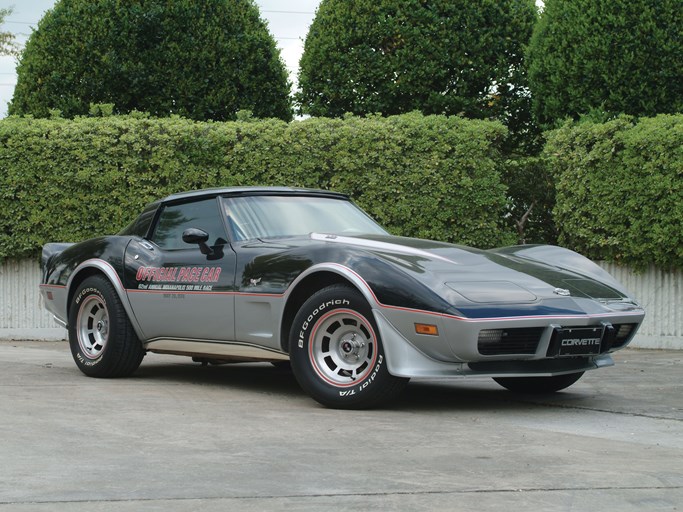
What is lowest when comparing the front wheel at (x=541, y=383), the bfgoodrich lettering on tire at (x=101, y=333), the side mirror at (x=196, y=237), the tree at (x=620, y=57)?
the front wheel at (x=541, y=383)

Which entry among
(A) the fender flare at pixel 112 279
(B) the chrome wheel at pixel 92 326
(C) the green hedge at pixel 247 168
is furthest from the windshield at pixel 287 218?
(C) the green hedge at pixel 247 168

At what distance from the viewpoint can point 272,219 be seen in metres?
7.59

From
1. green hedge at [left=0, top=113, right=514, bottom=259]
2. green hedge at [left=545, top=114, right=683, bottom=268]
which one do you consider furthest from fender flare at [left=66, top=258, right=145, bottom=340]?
green hedge at [left=545, top=114, right=683, bottom=268]

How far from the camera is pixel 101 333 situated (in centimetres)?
823

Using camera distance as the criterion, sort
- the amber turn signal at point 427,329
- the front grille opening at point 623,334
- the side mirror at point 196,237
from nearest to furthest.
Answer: the amber turn signal at point 427,329, the front grille opening at point 623,334, the side mirror at point 196,237

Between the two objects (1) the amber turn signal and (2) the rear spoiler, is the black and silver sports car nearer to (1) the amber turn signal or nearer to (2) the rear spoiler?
(1) the amber turn signal

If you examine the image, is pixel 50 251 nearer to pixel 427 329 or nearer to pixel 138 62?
pixel 427 329

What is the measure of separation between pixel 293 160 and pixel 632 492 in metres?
8.52

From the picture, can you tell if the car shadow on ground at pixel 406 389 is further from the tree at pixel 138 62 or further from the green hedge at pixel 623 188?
the tree at pixel 138 62

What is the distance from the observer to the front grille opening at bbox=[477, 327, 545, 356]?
6070 mm

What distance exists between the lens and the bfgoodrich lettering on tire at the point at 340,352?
20.5ft

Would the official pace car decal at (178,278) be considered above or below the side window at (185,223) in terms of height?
below

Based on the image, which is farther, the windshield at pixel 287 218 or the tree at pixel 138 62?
the tree at pixel 138 62

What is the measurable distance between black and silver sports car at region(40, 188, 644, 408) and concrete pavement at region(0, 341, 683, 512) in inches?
11.7
